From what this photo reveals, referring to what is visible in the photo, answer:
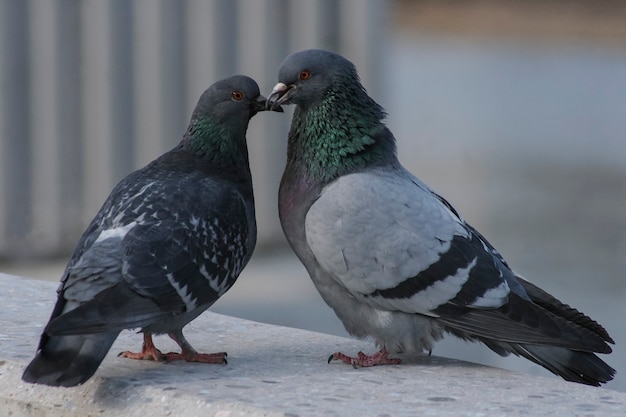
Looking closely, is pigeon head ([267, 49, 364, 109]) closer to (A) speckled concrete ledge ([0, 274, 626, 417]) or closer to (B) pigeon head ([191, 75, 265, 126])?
(B) pigeon head ([191, 75, 265, 126])

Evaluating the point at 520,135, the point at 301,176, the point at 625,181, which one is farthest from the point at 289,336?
the point at 520,135

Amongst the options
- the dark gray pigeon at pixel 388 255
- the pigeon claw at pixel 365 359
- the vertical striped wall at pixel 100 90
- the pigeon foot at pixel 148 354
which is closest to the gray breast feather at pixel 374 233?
the dark gray pigeon at pixel 388 255

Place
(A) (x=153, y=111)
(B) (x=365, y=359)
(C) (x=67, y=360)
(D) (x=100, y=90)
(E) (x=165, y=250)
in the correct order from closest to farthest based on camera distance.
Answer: (C) (x=67, y=360) → (E) (x=165, y=250) → (B) (x=365, y=359) → (D) (x=100, y=90) → (A) (x=153, y=111)

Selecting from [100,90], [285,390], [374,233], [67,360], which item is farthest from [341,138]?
[100,90]

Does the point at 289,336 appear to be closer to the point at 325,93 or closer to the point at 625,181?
the point at 325,93

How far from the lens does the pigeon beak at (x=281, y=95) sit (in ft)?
15.8

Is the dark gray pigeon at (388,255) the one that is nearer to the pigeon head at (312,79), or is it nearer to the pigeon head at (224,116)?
the pigeon head at (312,79)

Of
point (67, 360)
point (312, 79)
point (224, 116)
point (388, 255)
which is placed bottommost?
point (67, 360)

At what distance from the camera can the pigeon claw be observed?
177 inches

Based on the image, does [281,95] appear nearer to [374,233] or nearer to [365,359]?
[374,233]

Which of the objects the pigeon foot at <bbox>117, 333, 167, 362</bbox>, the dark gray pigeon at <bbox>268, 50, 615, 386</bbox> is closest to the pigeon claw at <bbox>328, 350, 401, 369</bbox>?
the dark gray pigeon at <bbox>268, 50, 615, 386</bbox>

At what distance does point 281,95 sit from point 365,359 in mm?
1090

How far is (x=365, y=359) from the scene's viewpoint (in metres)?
4.53

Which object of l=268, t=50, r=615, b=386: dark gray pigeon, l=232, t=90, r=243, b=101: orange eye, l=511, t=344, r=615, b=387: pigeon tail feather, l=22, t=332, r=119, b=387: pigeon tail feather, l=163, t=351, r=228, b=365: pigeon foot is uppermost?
l=232, t=90, r=243, b=101: orange eye
